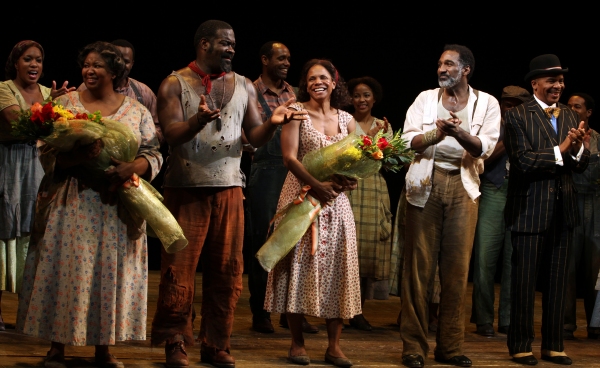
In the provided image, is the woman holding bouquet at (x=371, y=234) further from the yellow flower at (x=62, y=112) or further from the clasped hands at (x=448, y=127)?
the yellow flower at (x=62, y=112)

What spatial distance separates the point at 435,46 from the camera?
29.8 feet

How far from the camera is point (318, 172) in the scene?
16.1ft

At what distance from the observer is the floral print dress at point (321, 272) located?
489cm

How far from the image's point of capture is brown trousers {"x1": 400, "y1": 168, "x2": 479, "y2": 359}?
5.05 m

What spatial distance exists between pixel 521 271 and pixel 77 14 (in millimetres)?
4810

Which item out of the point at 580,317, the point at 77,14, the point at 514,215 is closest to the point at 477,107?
the point at 514,215

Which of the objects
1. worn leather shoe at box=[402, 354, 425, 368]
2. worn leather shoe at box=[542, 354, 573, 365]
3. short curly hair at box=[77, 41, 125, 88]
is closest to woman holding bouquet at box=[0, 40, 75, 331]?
short curly hair at box=[77, 41, 125, 88]

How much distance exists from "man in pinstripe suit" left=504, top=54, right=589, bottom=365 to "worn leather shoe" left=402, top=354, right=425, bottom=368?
2.36 feet

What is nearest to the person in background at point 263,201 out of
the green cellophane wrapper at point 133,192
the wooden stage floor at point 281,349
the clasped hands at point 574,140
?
the wooden stage floor at point 281,349

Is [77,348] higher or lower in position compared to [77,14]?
lower

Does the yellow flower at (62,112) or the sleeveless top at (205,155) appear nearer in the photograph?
the yellow flower at (62,112)

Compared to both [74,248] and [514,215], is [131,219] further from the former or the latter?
[514,215]

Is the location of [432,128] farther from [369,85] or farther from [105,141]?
[105,141]

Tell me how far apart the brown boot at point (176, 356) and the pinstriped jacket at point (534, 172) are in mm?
2211
